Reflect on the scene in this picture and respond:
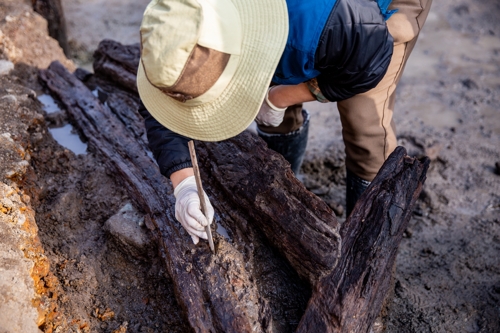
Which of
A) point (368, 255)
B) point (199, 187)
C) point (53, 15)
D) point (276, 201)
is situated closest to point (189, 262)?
point (199, 187)

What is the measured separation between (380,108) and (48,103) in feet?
7.70

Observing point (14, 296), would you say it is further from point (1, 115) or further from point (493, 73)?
point (493, 73)

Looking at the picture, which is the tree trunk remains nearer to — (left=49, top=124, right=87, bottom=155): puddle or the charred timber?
the charred timber

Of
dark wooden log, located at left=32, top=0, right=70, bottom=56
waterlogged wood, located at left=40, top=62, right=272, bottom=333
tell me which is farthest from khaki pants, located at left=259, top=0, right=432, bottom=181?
dark wooden log, located at left=32, top=0, right=70, bottom=56

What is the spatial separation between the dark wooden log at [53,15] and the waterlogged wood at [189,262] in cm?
208

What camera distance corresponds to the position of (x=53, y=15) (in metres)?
4.07

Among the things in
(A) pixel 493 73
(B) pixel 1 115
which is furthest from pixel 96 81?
(A) pixel 493 73

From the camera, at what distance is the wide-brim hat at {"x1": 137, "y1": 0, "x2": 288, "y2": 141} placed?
1308 millimetres

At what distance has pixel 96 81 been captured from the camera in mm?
3449

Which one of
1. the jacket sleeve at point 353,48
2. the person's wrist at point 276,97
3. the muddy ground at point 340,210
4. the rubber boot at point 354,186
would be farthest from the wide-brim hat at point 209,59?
the rubber boot at point 354,186

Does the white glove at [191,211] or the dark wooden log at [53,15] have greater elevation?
the white glove at [191,211]

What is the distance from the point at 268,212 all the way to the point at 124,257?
29.6 inches

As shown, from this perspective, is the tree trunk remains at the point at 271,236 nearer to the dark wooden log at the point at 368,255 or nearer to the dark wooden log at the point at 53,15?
the dark wooden log at the point at 368,255

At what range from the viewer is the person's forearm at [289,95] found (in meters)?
2.09
